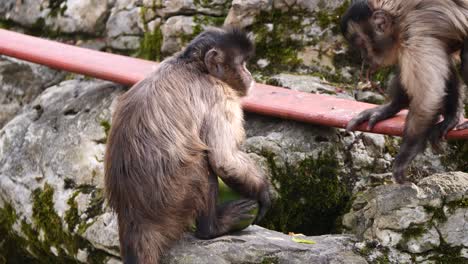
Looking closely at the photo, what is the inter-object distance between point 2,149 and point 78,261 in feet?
4.70

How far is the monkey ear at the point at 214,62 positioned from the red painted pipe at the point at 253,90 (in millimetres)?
621

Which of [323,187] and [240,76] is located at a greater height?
[240,76]

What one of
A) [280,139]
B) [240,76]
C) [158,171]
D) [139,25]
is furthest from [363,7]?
[139,25]

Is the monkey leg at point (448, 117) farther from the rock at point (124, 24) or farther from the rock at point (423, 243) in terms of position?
the rock at point (124, 24)

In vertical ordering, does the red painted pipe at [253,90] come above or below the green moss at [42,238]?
above

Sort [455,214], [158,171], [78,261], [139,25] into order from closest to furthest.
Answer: [158,171], [455,214], [78,261], [139,25]

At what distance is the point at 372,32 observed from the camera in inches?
191

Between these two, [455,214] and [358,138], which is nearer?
[455,214]

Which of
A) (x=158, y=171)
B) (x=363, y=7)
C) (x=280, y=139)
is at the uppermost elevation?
(x=363, y=7)

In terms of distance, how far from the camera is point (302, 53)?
664 centimetres

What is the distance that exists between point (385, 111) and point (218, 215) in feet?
4.57

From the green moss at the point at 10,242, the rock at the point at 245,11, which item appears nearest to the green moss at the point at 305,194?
the rock at the point at 245,11

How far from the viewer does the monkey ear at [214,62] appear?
14.8ft

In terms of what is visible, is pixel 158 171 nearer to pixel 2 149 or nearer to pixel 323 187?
pixel 323 187
